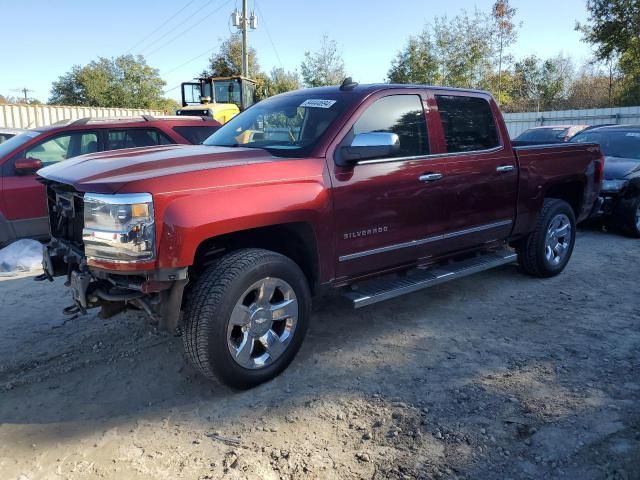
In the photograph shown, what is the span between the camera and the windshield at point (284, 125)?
12.8ft

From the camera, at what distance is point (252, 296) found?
343 centimetres

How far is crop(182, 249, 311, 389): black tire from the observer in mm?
3131

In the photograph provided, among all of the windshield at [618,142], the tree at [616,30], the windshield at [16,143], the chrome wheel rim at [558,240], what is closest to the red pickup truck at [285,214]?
the chrome wheel rim at [558,240]

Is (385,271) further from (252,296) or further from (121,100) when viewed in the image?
(121,100)

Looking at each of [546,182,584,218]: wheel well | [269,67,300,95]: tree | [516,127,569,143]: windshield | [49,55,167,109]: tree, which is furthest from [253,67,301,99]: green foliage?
[546,182,584,218]: wheel well

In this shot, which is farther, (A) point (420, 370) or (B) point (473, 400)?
(A) point (420, 370)

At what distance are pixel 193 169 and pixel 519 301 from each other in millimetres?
3539

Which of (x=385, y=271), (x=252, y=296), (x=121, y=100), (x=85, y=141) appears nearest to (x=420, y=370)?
(x=385, y=271)

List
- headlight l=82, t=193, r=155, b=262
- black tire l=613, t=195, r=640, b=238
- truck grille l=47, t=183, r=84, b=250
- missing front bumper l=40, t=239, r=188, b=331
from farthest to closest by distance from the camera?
1. black tire l=613, t=195, r=640, b=238
2. truck grille l=47, t=183, r=84, b=250
3. missing front bumper l=40, t=239, r=188, b=331
4. headlight l=82, t=193, r=155, b=262

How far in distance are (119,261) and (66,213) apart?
3.02ft

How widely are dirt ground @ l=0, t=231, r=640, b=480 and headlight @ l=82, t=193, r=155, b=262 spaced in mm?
1035

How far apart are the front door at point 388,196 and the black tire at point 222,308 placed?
653 millimetres

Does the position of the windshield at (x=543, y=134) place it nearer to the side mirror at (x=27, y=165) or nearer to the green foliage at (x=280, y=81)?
the side mirror at (x=27, y=165)

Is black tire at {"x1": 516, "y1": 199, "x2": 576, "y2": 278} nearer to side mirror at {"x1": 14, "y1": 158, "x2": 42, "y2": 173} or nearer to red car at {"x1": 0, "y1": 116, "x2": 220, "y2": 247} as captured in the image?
red car at {"x1": 0, "y1": 116, "x2": 220, "y2": 247}
